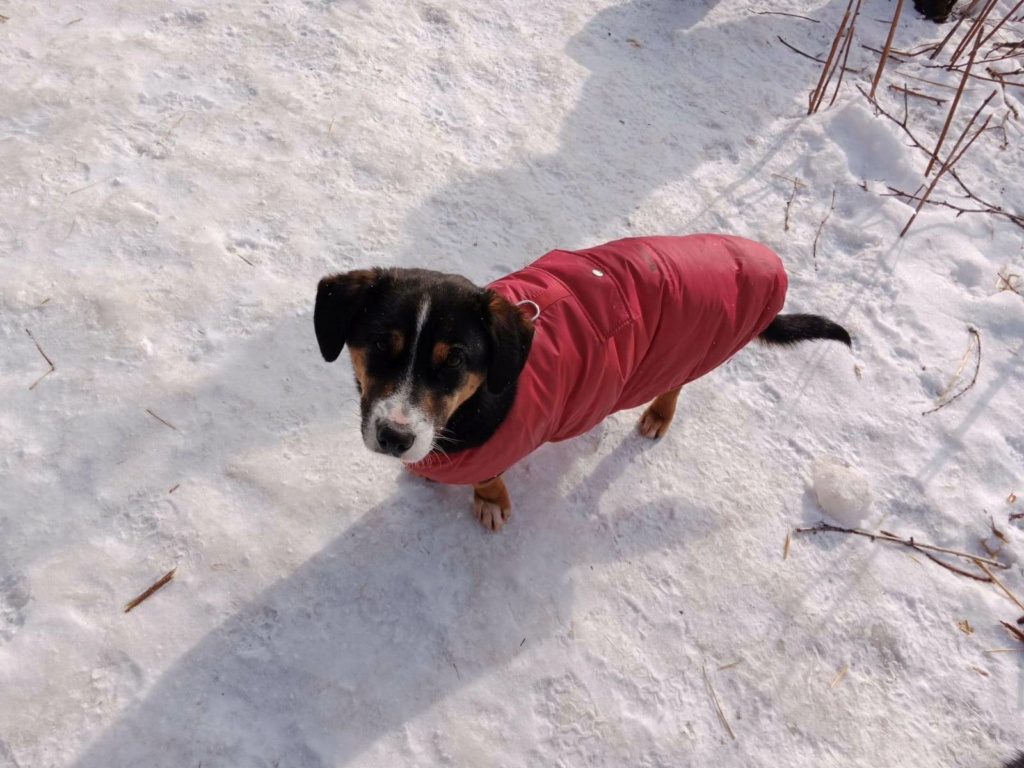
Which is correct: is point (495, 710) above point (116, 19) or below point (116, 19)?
below

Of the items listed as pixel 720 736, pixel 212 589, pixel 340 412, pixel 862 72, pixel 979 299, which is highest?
pixel 862 72

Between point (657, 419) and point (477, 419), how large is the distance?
1.40 m

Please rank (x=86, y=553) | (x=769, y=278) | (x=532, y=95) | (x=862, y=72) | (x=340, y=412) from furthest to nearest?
1. (x=862, y=72)
2. (x=532, y=95)
3. (x=340, y=412)
4. (x=769, y=278)
5. (x=86, y=553)

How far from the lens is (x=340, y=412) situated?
3398 mm

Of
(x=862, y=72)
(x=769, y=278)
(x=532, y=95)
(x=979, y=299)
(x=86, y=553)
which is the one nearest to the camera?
(x=86, y=553)

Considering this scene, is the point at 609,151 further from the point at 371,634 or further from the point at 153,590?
the point at 153,590

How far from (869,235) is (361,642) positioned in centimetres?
437

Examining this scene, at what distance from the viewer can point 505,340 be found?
2.44 metres

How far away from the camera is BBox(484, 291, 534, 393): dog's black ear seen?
244 cm

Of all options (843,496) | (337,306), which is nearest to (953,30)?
(843,496)

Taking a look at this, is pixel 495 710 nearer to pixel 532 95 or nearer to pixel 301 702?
pixel 301 702

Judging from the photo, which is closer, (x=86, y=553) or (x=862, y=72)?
(x=86, y=553)

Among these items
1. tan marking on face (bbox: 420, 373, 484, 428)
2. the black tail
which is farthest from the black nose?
the black tail

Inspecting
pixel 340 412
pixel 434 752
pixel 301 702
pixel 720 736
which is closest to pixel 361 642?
pixel 301 702
